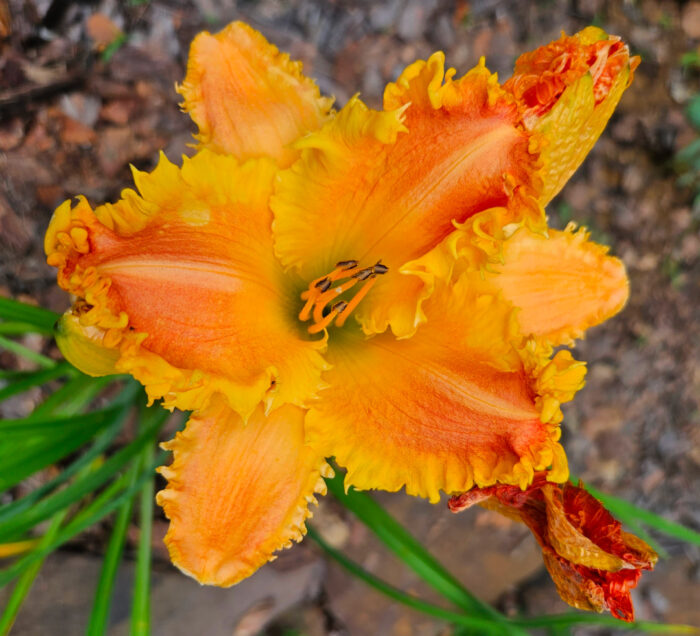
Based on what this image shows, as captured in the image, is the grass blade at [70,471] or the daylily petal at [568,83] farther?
the grass blade at [70,471]

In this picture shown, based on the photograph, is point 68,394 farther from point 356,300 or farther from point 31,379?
point 356,300

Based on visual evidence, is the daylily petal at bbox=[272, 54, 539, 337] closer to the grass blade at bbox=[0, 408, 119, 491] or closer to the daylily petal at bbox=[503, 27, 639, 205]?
the daylily petal at bbox=[503, 27, 639, 205]

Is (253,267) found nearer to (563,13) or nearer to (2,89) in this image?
(2,89)

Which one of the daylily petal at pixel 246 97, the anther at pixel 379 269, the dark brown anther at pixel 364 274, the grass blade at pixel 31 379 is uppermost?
the daylily petal at pixel 246 97

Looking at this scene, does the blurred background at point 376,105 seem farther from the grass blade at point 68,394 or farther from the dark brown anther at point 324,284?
the dark brown anther at point 324,284

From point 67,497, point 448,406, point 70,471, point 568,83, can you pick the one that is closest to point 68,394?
point 70,471

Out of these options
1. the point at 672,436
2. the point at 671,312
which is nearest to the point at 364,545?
the point at 672,436

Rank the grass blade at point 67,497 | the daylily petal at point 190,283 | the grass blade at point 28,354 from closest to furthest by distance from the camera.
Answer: the daylily petal at point 190,283
the grass blade at point 67,497
the grass blade at point 28,354

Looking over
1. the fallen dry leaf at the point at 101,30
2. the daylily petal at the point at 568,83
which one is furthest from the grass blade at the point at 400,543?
the fallen dry leaf at the point at 101,30
